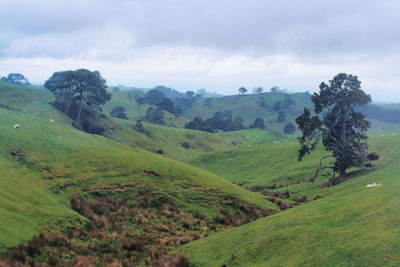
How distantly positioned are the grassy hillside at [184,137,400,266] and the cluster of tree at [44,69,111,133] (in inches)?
3051

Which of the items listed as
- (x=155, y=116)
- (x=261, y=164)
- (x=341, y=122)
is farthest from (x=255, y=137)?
(x=341, y=122)

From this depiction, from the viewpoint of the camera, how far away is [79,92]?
301 feet

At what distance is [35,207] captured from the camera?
65.2 ft

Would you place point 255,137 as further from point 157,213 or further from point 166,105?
point 157,213

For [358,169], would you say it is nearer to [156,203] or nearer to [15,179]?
[156,203]

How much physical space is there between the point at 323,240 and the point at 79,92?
8927 cm

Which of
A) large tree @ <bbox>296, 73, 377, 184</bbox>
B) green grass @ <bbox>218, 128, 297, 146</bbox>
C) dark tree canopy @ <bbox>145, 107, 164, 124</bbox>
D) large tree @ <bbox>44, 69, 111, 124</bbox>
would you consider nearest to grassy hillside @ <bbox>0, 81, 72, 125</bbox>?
large tree @ <bbox>44, 69, 111, 124</bbox>

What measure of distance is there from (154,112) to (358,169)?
5148 inches

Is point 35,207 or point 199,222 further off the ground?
point 35,207

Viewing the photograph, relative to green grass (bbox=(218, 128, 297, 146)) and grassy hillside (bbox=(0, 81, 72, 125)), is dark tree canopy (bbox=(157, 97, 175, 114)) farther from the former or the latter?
grassy hillside (bbox=(0, 81, 72, 125))

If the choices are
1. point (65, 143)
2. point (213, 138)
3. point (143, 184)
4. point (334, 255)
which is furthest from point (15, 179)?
point (213, 138)

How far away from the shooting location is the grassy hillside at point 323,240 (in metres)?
11.7

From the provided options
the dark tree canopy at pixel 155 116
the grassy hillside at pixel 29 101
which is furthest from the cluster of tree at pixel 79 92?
the dark tree canopy at pixel 155 116

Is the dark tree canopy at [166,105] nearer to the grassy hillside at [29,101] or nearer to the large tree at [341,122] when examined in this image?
the grassy hillside at [29,101]
